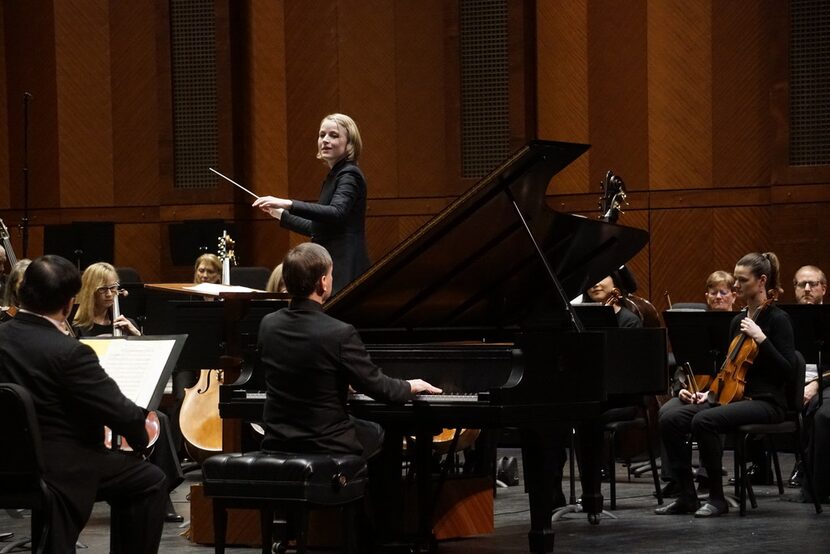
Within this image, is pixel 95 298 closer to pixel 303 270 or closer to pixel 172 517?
pixel 172 517

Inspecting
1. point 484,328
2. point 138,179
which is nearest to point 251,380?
point 484,328

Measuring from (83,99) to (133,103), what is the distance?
18.0 inches

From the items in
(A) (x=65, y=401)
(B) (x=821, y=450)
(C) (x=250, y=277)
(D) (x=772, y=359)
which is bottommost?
(B) (x=821, y=450)

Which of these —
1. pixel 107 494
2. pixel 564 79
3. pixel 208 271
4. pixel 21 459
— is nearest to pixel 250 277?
pixel 208 271

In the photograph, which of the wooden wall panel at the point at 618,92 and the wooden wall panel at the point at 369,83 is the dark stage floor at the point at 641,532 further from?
the wooden wall panel at the point at 369,83

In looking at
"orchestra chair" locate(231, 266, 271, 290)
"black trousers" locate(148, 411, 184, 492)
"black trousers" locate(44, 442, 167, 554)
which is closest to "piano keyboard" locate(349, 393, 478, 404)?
"black trousers" locate(44, 442, 167, 554)

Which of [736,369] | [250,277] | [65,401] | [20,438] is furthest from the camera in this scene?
[250,277]

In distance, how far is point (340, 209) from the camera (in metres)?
5.32

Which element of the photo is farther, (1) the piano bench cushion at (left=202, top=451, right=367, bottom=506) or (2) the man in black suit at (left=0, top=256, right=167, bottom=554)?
(1) the piano bench cushion at (left=202, top=451, right=367, bottom=506)

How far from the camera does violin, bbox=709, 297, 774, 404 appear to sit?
6.38 meters

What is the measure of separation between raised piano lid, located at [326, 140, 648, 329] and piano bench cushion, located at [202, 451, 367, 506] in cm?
72

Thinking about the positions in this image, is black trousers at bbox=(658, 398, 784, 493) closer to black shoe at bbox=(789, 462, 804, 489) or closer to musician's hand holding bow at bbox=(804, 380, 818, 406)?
musician's hand holding bow at bbox=(804, 380, 818, 406)

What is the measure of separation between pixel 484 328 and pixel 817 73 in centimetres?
528

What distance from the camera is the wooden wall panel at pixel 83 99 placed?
11.7m
